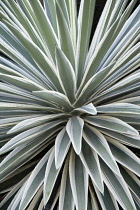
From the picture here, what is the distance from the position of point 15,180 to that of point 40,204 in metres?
0.16

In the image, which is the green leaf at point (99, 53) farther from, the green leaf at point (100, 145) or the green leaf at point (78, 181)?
the green leaf at point (78, 181)

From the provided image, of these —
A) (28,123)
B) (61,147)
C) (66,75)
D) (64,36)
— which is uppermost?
(64,36)

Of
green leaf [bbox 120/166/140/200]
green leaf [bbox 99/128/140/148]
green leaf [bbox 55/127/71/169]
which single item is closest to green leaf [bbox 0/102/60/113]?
green leaf [bbox 55/127/71/169]

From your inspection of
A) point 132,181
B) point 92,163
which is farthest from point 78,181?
point 132,181

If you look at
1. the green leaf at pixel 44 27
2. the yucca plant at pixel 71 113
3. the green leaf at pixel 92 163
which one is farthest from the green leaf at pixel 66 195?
the green leaf at pixel 44 27

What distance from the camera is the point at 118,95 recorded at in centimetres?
119

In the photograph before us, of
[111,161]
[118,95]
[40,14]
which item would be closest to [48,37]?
[40,14]

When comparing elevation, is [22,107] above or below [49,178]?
above

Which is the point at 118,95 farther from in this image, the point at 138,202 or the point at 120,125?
the point at 138,202

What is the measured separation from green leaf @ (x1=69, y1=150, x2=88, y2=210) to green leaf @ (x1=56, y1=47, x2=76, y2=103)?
0.22m

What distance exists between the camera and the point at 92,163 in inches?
38.4

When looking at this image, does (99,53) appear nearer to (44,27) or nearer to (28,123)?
(44,27)

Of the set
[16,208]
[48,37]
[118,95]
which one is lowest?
[16,208]

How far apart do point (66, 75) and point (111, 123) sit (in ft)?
0.70
